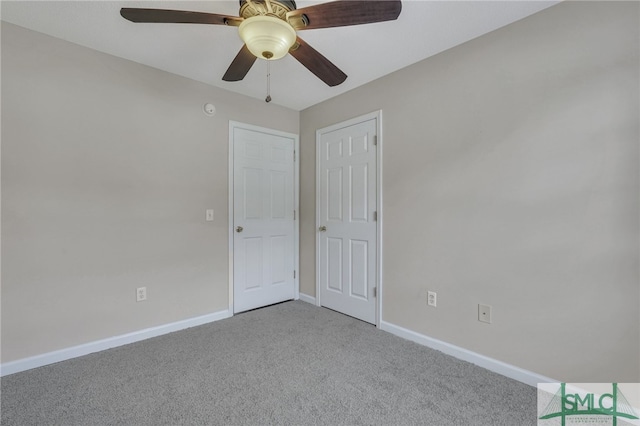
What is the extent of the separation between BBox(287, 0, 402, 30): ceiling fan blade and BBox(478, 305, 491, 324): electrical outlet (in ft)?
6.31

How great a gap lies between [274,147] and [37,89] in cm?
200

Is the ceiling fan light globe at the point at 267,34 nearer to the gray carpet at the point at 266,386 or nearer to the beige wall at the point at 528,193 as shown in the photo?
the beige wall at the point at 528,193

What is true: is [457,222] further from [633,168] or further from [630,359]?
[630,359]

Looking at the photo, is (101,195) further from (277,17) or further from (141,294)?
(277,17)

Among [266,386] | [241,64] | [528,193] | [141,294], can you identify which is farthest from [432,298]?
[141,294]

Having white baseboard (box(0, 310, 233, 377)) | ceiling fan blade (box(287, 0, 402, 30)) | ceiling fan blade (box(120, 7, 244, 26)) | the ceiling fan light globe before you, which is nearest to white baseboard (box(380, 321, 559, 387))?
white baseboard (box(0, 310, 233, 377))

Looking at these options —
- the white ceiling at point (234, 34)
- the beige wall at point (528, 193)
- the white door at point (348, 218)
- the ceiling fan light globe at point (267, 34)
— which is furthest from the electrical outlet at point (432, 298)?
the ceiling fan light globe at point (267, 34)

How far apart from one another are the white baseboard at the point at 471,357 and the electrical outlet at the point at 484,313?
0.26 metres

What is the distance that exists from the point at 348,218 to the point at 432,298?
1112 millimetres

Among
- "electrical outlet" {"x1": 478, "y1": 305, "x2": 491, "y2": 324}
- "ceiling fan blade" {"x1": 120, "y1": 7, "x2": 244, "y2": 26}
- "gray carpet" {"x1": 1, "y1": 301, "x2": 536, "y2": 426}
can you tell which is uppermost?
"ceiling fan blade" {"x1": 120, "y1": 7, "x2": 244, "y2": 26}

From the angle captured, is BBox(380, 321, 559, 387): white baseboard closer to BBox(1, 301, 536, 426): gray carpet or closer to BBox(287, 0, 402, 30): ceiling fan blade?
BBox(1, 301, 536, 426): gray carpet

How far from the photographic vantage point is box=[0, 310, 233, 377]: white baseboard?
1995 mm

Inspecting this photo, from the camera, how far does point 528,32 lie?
1877 mm

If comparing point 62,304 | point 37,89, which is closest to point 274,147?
point 37,89
